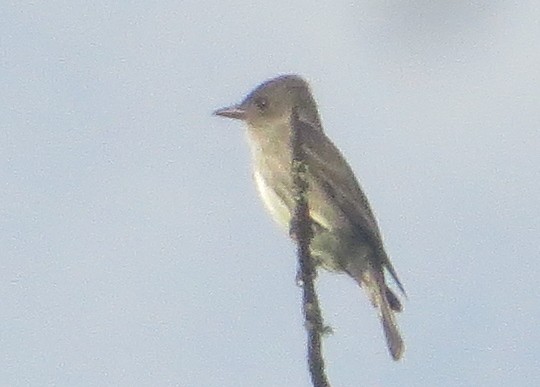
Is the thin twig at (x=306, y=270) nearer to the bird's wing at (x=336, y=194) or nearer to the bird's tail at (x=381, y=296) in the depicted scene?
→ the bird's tail at (x=381, y=296)

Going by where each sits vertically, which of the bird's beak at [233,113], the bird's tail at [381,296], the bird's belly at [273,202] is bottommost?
the bird's tail at [381,296]

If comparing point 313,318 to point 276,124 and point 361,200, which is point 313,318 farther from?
point 276,124

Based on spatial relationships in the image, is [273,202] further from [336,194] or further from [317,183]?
[336,194]

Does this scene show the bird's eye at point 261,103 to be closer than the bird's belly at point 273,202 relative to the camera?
No

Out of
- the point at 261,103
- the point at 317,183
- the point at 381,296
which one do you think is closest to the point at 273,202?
the point at 317,183

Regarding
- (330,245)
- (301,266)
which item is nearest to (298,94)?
(330,245)

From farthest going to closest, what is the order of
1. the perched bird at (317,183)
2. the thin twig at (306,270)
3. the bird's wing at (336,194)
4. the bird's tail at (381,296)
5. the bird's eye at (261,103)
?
the bird's eye at (261,103), the bird's wing at (336,194), the bird's tail at (381,296), the perched bird at (317,183), the thin twig at (306,270)

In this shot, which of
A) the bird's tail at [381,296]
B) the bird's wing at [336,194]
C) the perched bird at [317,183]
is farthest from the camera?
the bird's wing at [336,194]

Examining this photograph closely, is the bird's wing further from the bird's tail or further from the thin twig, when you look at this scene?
the thin twig

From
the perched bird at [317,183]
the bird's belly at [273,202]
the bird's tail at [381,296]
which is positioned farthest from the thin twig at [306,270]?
the bird's belly at [273,202]
